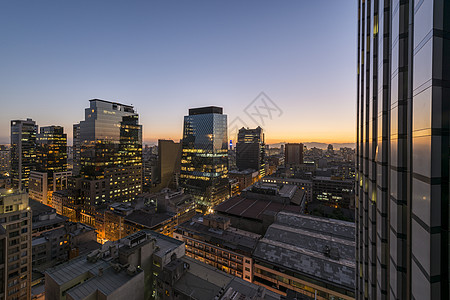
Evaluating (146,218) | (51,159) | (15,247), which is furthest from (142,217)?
(51,159)

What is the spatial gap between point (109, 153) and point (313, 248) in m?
137

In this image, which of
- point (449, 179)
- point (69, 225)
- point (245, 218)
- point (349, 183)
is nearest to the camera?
point (449, 179)

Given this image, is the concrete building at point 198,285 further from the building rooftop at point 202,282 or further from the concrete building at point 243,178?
the concrete building at point 243,178

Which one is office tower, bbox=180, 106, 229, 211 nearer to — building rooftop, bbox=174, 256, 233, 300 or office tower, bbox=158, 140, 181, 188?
office tower, bbox=158, 140, 181, 188

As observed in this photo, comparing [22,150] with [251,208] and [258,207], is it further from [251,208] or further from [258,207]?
[258,207]

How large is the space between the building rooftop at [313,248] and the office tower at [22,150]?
21831 centimetres

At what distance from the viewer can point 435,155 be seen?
320 inches

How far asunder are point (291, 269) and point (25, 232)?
2470 inches

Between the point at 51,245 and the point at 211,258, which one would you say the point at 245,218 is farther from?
the point at 51,245

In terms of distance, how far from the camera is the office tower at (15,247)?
3772 cm

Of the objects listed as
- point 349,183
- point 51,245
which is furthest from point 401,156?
point 349,183

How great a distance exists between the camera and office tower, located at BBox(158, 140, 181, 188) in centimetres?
17138

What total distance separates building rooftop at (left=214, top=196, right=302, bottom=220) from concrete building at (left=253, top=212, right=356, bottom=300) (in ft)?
55.0

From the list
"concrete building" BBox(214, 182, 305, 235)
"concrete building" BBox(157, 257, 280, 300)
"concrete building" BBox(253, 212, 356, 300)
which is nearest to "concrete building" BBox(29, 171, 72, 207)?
"concrete building" BBox(214, 182, 305, 235)
